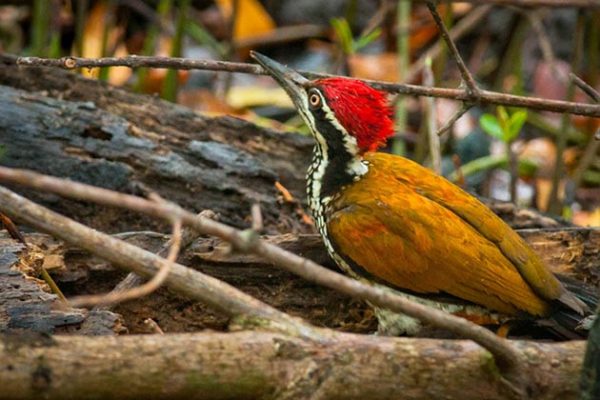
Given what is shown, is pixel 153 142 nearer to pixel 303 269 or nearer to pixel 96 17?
pixel 303 269

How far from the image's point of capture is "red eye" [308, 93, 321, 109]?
456 centimetres

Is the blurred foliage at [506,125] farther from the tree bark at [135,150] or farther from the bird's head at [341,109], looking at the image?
the bird's head at [341,109]

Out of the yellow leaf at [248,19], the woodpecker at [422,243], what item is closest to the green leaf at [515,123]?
the woodpecker at [422,243]

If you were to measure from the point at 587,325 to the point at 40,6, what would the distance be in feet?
13.8

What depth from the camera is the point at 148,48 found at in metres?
7.22

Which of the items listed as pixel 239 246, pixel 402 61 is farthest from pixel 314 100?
pixel 402 61

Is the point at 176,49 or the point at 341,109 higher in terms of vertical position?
the point at 341,109

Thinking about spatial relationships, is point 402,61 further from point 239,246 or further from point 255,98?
point 239,246

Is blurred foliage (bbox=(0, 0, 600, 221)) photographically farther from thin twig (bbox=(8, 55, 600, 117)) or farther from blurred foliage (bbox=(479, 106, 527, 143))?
thin twig (bbox=(8, 55, 600, 117))

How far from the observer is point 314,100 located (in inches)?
181

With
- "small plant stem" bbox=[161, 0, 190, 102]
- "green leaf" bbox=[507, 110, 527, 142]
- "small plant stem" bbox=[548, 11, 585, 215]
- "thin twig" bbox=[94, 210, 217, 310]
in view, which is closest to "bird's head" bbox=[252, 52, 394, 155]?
"thin twig" bbox=[94, 210, 217, 310]

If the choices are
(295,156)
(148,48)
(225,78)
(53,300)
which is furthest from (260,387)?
(225,78)

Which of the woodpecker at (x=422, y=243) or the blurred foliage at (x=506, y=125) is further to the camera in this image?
the blurred foliage at (x=506, y=125)

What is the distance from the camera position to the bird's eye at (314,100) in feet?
15.0
